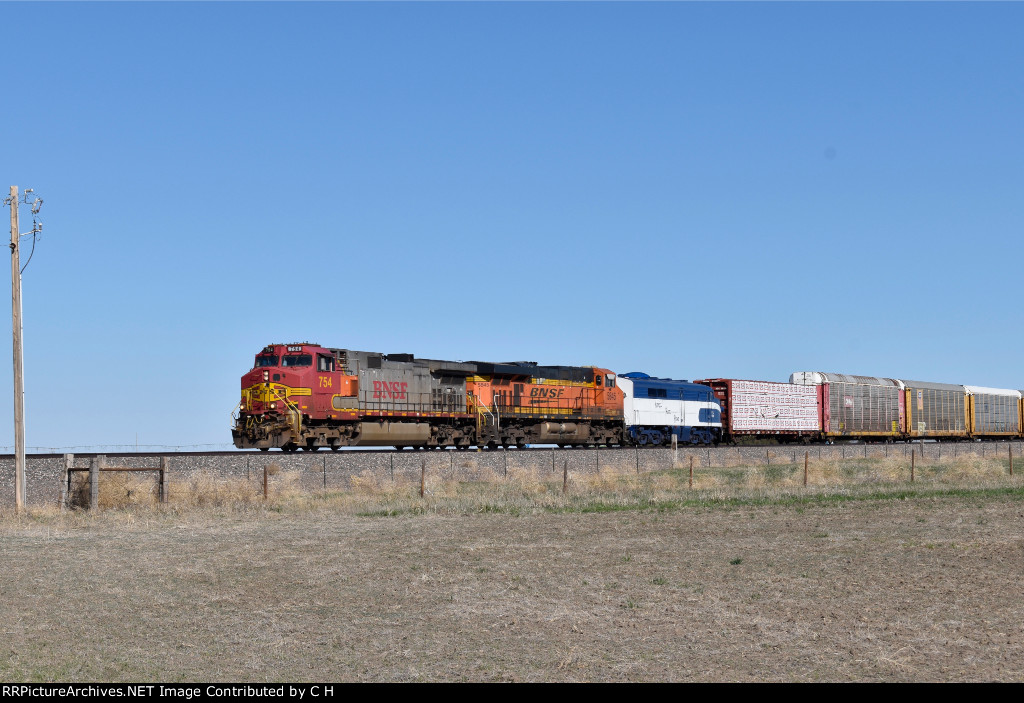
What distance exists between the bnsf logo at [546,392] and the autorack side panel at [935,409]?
1048 inches

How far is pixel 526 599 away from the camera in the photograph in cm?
1298

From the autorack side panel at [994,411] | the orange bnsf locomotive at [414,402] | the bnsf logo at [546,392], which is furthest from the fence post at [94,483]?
the autorack side panel at [994,411]

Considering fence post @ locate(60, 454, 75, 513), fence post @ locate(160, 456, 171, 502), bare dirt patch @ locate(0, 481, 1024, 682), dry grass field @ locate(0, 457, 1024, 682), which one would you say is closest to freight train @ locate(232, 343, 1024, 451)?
fence post @ locate(160, 456, 171, 502)

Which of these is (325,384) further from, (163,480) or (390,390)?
(163,480)

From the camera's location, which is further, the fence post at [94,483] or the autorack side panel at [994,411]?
the autorack side panel at [994,411]

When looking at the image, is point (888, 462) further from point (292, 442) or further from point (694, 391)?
point (292, 442)

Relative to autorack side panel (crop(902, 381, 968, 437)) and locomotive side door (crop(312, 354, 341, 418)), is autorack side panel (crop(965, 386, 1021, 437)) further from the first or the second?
locomotive side door (crop(312, 354, 341, 418))

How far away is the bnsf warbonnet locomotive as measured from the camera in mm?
35656

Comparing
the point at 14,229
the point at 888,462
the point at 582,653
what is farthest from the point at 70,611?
the point at 888,462

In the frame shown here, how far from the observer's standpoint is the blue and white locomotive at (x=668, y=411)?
1971 inches

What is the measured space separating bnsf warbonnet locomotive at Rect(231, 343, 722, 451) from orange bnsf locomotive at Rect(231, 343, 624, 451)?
0.14ft

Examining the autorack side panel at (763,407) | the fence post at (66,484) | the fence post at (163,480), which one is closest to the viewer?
the fence post at (66,484)

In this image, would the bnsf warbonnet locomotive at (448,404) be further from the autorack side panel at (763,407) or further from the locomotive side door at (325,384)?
the autorack side panel at (763,407)

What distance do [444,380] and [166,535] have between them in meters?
22.3
